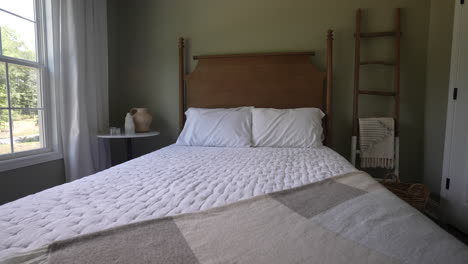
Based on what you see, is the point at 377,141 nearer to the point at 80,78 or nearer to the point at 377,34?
the point at 377,34

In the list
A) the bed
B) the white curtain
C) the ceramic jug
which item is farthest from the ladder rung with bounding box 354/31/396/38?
the white curtain

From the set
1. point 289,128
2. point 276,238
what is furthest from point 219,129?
point 276,238

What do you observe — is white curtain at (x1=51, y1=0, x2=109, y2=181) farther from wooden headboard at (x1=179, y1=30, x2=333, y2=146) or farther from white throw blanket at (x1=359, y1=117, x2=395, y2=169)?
white throw blanket at (x1=359, y1=117, x2=395, y2=169)

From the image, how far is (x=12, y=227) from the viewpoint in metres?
0.60

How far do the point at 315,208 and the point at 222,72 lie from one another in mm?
1841

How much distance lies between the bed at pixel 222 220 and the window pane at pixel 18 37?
1.36m

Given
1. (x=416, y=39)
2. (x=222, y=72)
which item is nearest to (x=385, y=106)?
(x=416, y=39)

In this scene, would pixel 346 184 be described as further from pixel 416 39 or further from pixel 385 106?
pixel 416 39

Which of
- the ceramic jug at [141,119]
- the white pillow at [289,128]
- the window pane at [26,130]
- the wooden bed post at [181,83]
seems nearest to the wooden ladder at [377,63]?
the white pillow at [289,128]

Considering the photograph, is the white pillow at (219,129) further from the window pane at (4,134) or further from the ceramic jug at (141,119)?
the window pane at (4,134)

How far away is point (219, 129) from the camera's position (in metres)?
1.99

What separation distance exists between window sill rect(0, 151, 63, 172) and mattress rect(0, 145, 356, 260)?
96 centimetres

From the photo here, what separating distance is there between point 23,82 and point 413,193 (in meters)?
3.07

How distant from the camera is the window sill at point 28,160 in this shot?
154 centimetres
